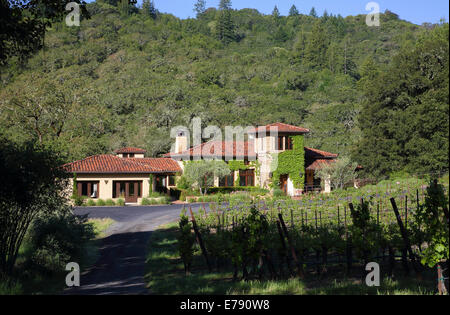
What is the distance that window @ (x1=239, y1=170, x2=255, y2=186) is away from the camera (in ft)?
130

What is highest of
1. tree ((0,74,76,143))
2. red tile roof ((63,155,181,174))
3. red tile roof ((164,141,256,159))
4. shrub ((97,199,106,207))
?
tree ((0,74,76,143))

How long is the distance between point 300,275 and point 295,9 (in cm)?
16819

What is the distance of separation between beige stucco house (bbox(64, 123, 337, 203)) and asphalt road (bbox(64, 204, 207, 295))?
27.3 ft

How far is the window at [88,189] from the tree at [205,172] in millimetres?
8019

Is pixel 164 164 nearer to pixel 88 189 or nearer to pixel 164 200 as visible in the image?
pixel 164 200

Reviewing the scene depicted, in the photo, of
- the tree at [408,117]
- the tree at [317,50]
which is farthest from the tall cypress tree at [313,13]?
the tree at [408,117]

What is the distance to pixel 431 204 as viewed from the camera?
306 inches

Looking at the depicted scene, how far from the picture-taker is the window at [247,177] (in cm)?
3975

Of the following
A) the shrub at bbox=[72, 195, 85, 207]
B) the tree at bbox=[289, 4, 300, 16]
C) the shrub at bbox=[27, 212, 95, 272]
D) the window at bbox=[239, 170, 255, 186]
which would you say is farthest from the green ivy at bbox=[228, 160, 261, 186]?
the tree at bbox=[289, 4, 300, 16]

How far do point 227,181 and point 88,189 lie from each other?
42.5 feet

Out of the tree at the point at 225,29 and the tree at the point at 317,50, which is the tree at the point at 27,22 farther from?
the tree at the point at 225,29

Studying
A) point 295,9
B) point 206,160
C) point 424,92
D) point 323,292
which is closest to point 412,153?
point 424,92

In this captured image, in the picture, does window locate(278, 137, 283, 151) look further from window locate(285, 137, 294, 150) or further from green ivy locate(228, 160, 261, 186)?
green ivy locate(228, 160, 261, 186)

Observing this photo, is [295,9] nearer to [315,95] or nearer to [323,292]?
[315,95]
